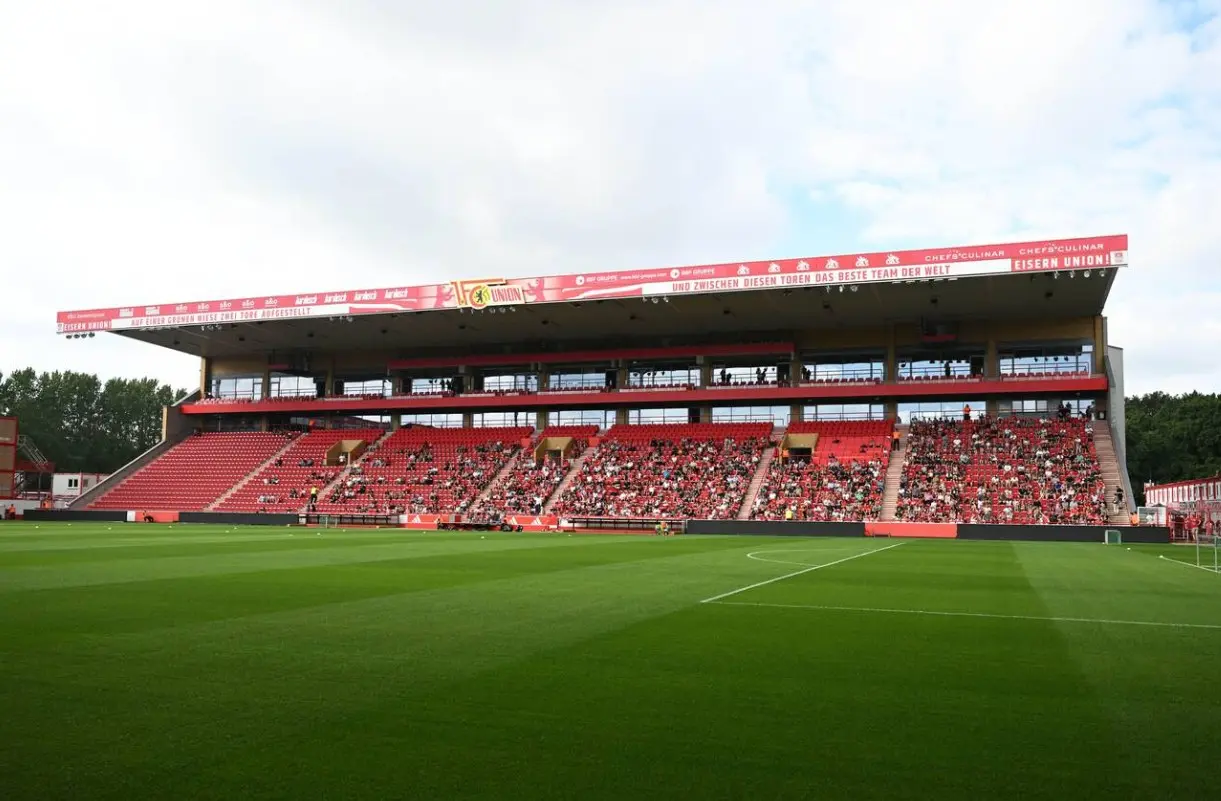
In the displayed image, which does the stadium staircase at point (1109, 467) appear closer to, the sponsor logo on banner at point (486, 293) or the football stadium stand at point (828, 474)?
the football stadium stand at point (828, 474)

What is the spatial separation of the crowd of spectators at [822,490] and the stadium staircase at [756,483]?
0.91 feet

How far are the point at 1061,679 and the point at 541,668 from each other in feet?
16.1

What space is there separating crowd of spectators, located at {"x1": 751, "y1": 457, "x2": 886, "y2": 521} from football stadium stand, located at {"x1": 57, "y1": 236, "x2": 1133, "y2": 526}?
0.14m

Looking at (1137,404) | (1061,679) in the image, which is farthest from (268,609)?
(1137,404)

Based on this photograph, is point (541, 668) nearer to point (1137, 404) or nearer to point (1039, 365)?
point (1039, 365)

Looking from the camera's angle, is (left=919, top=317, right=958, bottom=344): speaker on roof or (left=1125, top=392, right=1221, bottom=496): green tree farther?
(left=1125, top=392, right=1221, bottom=496): green tree

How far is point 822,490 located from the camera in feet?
159

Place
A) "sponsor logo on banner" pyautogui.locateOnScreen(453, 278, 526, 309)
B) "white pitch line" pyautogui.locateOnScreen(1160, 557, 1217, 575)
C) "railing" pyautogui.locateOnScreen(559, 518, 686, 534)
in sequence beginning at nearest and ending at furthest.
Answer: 1. "white pitch line" pyautogui.locateOnScreen(1160, 557, 1217, 575)
2. "railing" pyautogui.locateOnScreen(559, 518, 686, 534)
3. "sponsor logo on banner" pyautogui.locateOnScreen(453, 278, 526, 309)

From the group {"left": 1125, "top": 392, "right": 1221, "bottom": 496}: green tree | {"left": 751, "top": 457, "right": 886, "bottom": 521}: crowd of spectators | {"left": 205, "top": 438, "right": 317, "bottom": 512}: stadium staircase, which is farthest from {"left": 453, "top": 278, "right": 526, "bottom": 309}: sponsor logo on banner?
{"left": 1125, "top": 392, "right": 1221, "bottom": 496}: green tree

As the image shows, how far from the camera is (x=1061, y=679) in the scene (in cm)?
842

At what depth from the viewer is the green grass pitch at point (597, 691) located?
5352mm

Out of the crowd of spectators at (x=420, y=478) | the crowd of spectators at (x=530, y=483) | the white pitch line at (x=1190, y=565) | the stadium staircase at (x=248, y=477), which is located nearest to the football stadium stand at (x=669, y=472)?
the crowd of spectators at (x=530, y=483)

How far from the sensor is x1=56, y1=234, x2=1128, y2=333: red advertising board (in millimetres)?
→ 42688

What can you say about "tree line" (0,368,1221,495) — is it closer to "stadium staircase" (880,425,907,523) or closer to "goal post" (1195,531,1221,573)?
"stadium staircase" (880,425,907,523)
